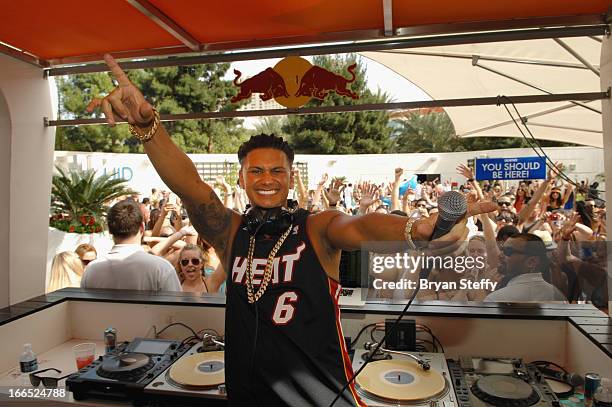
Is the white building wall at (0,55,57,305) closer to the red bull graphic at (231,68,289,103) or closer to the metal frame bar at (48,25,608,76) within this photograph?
the metal frame bar at (48,25,608,76)

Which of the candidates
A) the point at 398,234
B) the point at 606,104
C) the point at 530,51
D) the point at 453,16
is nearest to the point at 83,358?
the point at 398,234

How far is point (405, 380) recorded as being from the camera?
1874 millimetres

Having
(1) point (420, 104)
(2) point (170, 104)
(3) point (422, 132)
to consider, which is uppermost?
(3) point (422, 132)

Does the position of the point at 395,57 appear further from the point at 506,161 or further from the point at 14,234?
the point at 14,234

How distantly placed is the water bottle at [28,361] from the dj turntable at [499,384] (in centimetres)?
203

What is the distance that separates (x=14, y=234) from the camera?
3.36 m

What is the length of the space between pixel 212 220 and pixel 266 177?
257 millimetres

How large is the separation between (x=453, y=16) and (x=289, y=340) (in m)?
2.11

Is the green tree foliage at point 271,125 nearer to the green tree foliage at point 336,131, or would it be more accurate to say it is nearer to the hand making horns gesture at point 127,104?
the green tree foliage at point 336,131

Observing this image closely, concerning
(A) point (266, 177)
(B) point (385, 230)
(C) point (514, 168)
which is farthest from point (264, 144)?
(C) point (514, 168)

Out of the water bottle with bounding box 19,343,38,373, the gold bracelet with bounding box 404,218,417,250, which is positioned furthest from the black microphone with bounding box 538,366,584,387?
the water bottle with bounding box 19,343,38,373

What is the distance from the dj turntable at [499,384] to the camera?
1.67 meters

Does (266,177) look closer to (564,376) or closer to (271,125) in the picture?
(564,376)

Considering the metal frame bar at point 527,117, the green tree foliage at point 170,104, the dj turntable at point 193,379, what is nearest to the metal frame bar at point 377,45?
the dj turntable at point 193,379
